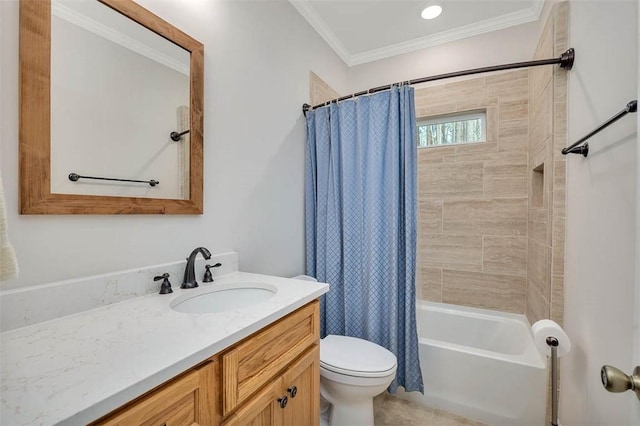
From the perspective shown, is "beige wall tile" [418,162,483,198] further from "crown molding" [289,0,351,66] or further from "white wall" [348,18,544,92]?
"crown molding" [289,0,351,66]

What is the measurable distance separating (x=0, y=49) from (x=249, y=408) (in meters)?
1.21

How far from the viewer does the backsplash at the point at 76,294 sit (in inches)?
29.8

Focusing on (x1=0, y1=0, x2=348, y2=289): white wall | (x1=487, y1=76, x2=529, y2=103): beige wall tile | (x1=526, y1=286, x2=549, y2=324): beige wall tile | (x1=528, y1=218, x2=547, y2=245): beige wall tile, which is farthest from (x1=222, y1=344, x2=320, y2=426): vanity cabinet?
(x1=487, y1=76, x2=529, y2=103): beige wall tile

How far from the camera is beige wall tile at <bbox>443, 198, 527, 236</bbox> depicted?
7.06 ft

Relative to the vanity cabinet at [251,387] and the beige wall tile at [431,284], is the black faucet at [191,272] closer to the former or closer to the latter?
the vanity cabinet at [251,387]

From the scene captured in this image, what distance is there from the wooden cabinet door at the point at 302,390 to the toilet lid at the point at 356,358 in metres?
0.27

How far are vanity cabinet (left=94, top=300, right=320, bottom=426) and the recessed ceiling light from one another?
2.22 m

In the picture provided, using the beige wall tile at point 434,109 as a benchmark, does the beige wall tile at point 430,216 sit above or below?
below

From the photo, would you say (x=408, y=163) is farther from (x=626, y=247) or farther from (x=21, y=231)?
(x=21, y=231)

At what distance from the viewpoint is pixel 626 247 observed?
2.80 feet

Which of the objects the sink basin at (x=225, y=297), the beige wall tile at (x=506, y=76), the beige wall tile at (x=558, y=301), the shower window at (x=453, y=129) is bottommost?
the beige wall tile at (x=558, y=301)

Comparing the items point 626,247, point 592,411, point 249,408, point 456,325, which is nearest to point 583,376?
point 592,411

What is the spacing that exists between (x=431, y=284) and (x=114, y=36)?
2.63 metres

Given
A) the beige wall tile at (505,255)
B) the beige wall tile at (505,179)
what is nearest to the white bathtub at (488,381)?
the beige wall tile at (505,255)
